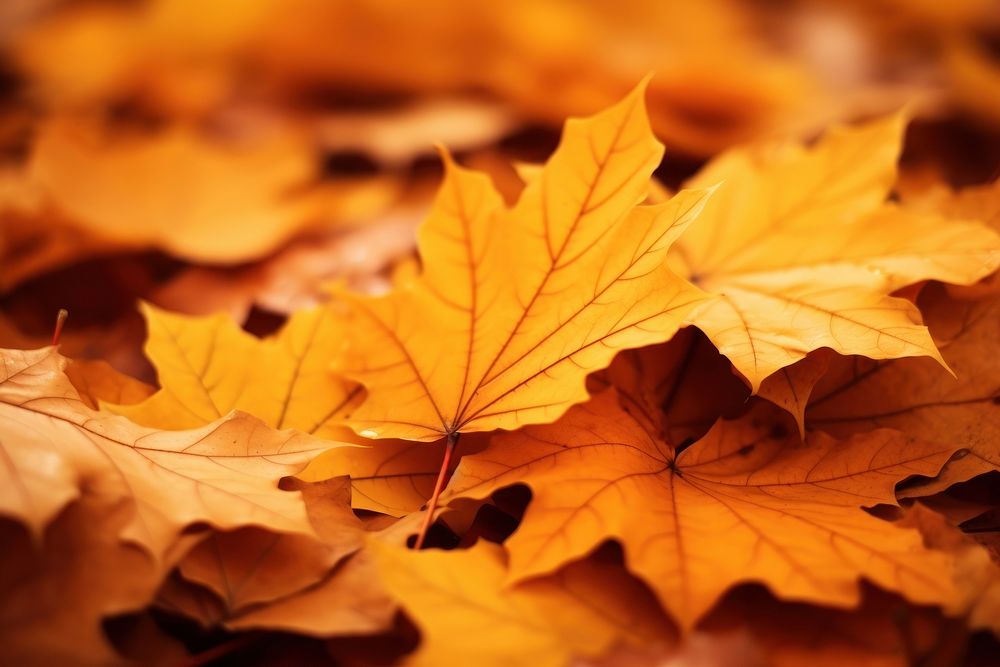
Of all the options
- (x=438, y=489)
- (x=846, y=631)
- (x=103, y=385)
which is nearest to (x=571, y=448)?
(x=438, y=489)

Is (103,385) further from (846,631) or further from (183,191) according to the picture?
(846,631)

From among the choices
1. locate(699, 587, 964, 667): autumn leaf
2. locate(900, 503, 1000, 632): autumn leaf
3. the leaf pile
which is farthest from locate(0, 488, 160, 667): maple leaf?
locate(900, 503, 1000, 632): autumn leaf

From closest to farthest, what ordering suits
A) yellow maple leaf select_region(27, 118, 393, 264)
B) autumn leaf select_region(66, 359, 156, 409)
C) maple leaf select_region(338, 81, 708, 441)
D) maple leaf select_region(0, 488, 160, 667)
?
1. maple leaf select_region(0, 488, 160, 667)
2. maple leaf select_region(338, 81, 708, 441)
3. autumn leaf select_region(66, 359, 156, 409)
4. yellow maple leaf select_region(27, 118, 393, 264)

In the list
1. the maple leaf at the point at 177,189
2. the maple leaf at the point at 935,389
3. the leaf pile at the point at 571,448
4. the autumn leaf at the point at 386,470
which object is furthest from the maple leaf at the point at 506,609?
the maple leaf at the point at 177,189

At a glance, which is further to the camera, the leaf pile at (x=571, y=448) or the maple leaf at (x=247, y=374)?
the maple leaf at (x=247, y=374)

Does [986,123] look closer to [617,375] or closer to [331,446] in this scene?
[617,375]

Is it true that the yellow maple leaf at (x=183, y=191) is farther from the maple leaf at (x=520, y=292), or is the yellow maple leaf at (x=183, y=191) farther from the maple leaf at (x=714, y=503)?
the maple leaf at (x=714, y=503)

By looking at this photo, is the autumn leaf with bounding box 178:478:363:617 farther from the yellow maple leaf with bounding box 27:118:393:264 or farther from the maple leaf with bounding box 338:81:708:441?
the yellow maple leaf with bounding box 27:118:393:264
